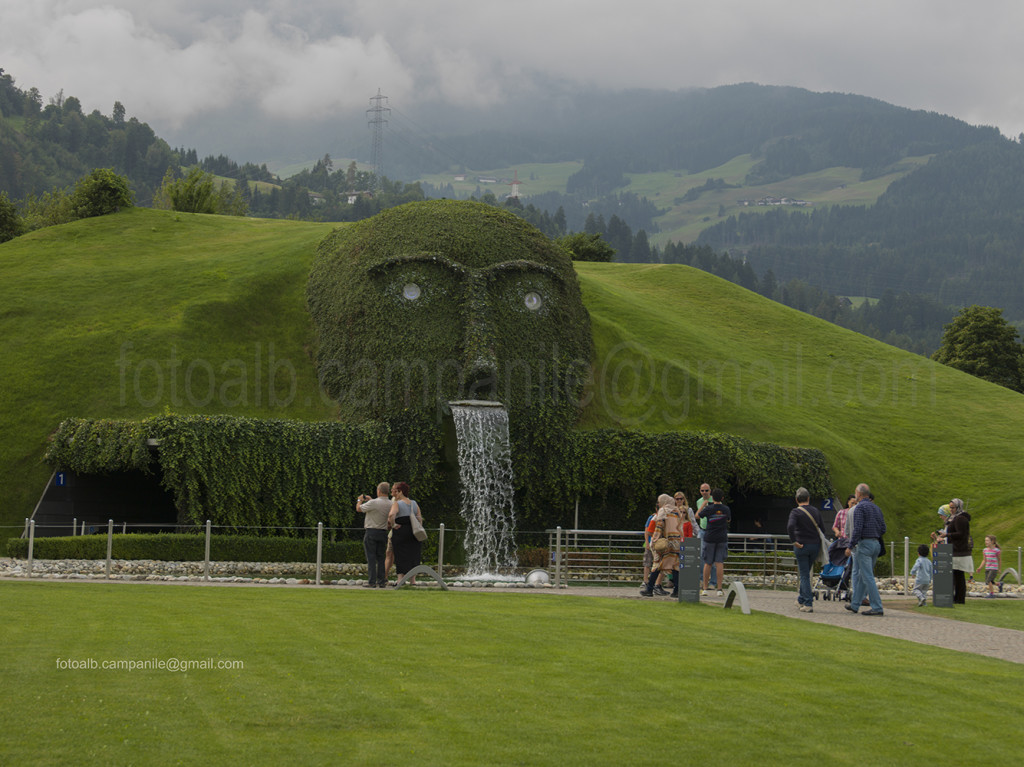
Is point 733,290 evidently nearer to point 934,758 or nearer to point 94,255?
point 94,255

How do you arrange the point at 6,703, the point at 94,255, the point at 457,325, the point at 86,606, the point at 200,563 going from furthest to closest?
1. the point at 94,255
2. the point at 457,325
3. the point at 200,563
4. the point at 86,606
5. the point at 6,703

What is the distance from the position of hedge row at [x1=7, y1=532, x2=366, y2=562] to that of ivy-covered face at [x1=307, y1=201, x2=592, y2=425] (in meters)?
4.21

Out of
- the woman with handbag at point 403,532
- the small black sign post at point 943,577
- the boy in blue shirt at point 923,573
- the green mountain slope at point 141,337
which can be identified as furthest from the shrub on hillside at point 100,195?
the small black sign post at point 943,577

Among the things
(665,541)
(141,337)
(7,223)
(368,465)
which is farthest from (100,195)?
(665,541)

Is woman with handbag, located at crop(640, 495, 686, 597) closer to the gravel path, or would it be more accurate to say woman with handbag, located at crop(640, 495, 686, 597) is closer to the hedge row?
the gravel path

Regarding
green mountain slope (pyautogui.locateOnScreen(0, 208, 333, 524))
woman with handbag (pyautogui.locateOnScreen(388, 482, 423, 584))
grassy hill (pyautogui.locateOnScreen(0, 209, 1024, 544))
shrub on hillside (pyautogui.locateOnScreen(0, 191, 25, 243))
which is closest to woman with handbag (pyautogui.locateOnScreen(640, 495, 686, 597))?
woman with handbag (pyautogui.locateOnScreen(388, 482, 423, 584))

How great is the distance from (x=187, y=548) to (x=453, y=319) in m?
8.93

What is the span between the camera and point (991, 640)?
11.4 metres

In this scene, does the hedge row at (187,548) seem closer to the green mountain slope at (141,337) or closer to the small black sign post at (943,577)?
the green mountain slope at (141,337)

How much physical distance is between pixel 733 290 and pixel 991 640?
36.5 meters

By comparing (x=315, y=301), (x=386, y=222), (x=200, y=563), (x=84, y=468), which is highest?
(x=386, y=222)

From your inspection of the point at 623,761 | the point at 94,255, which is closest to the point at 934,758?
the point at 623,761

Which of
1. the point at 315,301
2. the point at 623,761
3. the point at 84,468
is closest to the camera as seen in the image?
the point at 623,761

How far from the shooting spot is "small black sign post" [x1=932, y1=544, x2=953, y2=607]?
15664 mm
